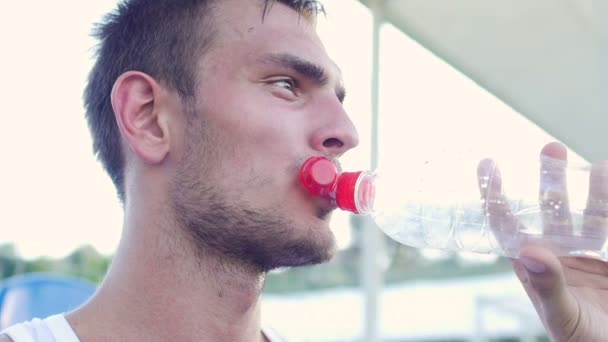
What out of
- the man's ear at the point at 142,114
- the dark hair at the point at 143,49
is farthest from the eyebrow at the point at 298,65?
the man's ear at the point at 142,114

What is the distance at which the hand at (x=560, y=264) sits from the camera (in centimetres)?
120

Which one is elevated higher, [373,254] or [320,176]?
[320,176]

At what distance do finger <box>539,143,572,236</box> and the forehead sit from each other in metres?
0.44

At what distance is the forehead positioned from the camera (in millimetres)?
1470

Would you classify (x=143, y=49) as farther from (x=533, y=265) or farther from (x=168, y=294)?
(x=533, y=265)

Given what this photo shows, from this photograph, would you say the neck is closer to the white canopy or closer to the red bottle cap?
the red bottle cap

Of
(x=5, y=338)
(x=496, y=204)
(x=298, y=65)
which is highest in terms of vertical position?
(x=298, y=65)

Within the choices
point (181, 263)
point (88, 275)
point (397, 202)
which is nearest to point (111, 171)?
point (181, 263)

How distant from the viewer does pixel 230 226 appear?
1.39 m

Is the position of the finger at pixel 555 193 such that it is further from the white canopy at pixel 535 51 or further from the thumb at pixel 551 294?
the white canopy at pixel 535 51

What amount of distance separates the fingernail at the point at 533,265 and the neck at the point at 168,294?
1.66 ft

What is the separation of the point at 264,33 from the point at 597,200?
0.67 metres

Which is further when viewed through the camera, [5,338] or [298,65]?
[298,65]

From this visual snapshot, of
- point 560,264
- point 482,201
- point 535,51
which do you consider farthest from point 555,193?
point 535,51
